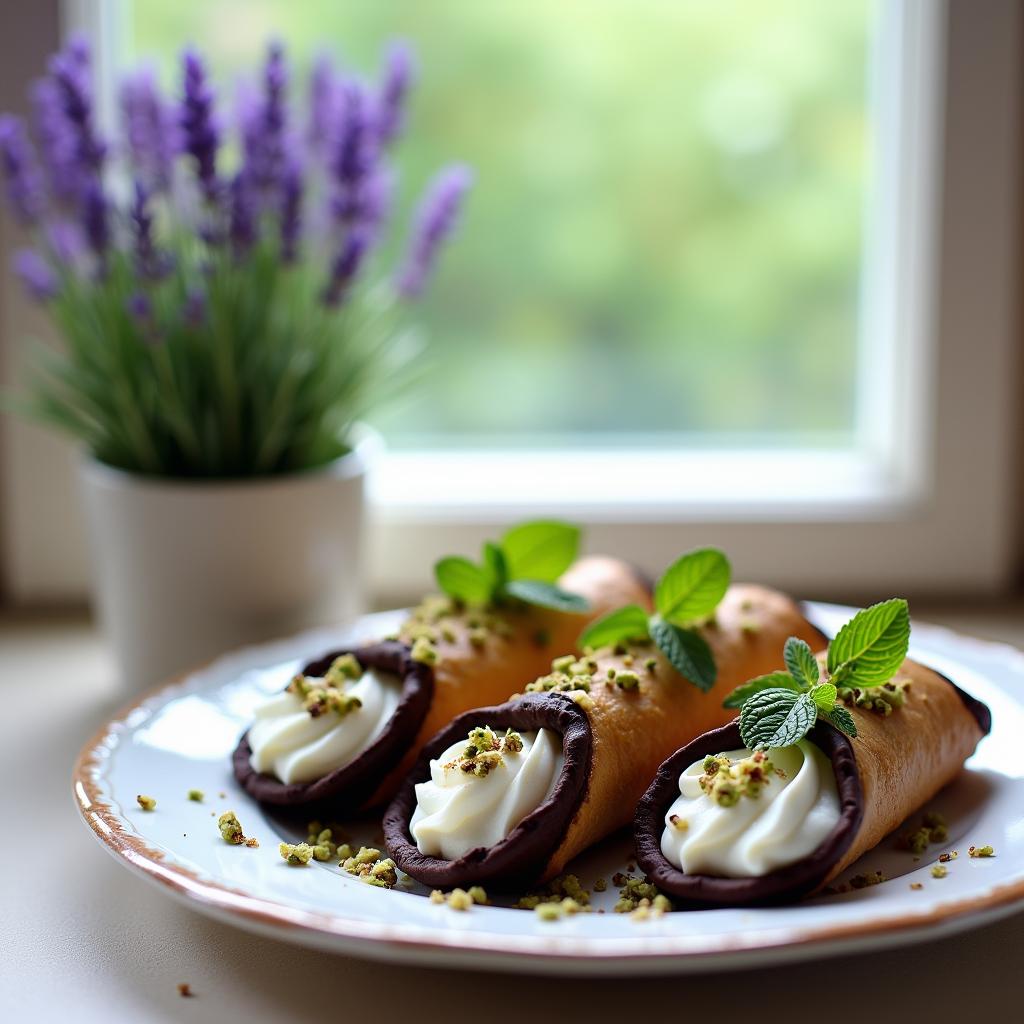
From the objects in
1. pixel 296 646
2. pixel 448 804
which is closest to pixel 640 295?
pixel 296 646

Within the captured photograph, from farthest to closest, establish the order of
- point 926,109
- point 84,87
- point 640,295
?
point 640,295
point 926,109
point 84,87

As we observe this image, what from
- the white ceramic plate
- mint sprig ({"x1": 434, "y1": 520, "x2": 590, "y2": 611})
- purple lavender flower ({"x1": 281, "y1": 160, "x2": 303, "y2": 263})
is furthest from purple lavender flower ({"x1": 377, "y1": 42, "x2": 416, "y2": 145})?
the white ceramic plate

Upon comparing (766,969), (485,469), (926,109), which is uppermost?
(926,109)

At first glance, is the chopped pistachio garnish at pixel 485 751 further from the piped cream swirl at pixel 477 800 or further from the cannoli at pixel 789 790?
the cannoli at pixel 789 790

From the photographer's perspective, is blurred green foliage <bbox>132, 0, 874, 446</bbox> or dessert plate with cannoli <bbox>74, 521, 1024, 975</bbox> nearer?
dessert plate with cannoli <bbox>74, 521, 1024, 975</bbox>

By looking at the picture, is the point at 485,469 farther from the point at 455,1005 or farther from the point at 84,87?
the point at 455,1005

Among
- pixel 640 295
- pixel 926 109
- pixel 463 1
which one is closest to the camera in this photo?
pixel 926 109

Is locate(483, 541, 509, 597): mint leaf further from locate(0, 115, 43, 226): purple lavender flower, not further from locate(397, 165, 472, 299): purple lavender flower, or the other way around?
locate(0, 115, 43, 226): purple lavender flower

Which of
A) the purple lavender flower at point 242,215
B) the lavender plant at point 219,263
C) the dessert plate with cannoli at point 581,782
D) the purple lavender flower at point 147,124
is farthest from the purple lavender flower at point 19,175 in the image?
the dessert plate with cannoli at point 581,782
